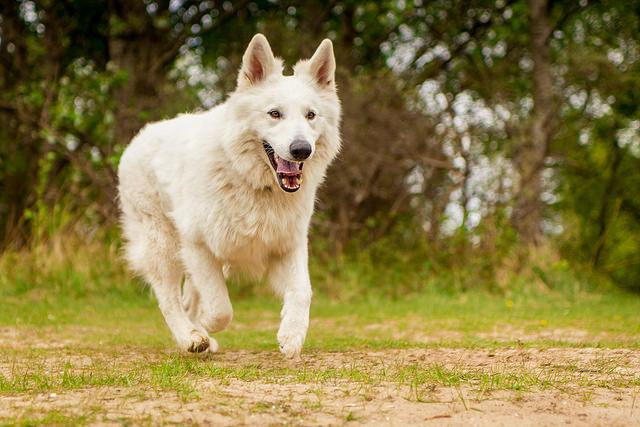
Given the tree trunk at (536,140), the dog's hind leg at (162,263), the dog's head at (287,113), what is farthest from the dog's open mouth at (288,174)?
the tree trunk at (536,140)

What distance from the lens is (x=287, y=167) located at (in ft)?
18.5

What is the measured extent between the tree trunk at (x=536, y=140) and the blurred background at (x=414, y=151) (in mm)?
26

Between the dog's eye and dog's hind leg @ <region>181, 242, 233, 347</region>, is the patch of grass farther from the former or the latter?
the dog's eye

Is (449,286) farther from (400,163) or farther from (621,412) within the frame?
(621,412)

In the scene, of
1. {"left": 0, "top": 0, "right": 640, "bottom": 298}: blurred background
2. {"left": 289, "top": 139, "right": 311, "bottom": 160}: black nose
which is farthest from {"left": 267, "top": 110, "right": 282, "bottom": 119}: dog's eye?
{"left": 0, "top": 0, "right": 640, "bottom": 298}: blurred background

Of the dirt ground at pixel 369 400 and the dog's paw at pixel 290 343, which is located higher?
the dog's paw at pixel 290 343

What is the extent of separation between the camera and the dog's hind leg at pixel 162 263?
21.1 feet

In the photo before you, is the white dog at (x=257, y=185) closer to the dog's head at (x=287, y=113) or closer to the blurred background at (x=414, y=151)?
the dog's head at (x=287, y=113)

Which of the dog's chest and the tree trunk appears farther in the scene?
the tree trunk

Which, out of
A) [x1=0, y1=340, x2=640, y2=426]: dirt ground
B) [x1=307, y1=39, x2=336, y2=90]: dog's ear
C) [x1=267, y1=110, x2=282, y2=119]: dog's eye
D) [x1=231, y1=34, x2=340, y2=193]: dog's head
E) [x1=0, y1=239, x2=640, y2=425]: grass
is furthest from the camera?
[x1=307, y1=39, x2=336, y2=90]: dog's ear

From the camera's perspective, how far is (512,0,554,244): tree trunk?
1328cm

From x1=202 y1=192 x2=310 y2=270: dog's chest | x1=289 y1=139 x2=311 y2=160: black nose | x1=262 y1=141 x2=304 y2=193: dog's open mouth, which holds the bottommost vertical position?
x1=202 y1=192 x2=310 y2=270: dog's chest

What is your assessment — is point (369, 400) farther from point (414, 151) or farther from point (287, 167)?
point (414, 151)

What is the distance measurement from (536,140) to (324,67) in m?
8.41
